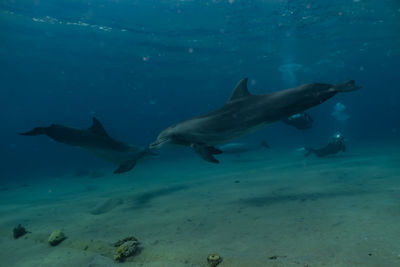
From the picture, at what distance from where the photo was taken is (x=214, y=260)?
3.04 meters

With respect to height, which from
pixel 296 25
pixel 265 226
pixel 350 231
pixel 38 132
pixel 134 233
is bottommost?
pixel 134 233

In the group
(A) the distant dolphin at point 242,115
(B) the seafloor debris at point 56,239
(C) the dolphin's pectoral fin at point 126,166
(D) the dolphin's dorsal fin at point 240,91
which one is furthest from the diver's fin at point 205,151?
(C) the dolphin's pectoral fin at point 126,166

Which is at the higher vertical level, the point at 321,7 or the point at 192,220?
the point at 321,7

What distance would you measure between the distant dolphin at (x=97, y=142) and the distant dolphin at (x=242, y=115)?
224 centimetres

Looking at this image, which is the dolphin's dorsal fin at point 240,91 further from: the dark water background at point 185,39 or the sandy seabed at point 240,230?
the dark water background at point 185,39

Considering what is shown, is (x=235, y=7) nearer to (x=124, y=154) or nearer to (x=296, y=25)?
(x=296, y=25)

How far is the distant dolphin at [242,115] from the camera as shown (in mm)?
4926

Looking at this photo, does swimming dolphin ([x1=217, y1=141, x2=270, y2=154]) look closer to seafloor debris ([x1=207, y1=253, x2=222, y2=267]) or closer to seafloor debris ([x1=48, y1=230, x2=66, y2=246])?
seafloor debris ([x1=48, y1=230, x2=66, y2=246])

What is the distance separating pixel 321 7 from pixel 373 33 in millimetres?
13073

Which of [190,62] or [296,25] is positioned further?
[190,62]

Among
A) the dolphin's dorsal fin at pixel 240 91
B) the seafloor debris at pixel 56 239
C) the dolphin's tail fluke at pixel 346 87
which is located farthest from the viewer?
the dolphin's dorsal fin at pixel 240 91

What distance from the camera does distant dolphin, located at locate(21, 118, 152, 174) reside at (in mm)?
6120

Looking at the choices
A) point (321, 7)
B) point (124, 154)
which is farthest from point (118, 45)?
point (124, 154)

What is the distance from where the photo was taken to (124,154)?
8320 millimetres
